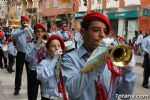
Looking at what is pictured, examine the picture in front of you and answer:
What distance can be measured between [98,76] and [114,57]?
28cm

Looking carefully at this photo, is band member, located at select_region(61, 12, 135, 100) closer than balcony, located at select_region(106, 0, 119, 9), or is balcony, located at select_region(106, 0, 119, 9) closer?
band member, located at select_region(61, 12, 135, 100)

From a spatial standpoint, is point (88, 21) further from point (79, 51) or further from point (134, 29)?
point (134, 29)

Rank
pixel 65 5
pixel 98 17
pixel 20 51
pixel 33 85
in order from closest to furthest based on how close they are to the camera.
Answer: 1. pixel 98 17
2. pixel 33 85
3. pixel 20 51
4. pixel 65 5

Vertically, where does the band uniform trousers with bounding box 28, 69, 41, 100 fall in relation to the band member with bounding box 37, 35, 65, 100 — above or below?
below

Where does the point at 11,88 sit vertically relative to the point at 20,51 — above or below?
below

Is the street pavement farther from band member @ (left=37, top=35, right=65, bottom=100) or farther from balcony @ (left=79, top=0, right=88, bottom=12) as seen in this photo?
balcony @ (left=79, top=0, right=88, bottom=12)

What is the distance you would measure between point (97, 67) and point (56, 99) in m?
2.99

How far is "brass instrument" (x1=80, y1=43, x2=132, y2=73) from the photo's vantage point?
8.22 feet

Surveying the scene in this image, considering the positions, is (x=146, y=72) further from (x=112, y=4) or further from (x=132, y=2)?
(x=112, y=4)

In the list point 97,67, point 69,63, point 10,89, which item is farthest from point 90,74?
point 10,89

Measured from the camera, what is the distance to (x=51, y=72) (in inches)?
218

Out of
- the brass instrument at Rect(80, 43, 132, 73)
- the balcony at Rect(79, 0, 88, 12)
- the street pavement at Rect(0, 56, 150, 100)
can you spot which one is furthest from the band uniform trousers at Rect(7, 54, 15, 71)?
the balcony at Rect(79, 0, 88, 12)

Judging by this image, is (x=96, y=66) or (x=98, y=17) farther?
(x=98, y=17)

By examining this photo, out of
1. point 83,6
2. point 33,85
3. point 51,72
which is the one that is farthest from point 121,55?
point 83,6
